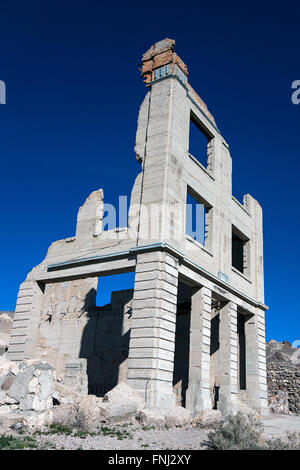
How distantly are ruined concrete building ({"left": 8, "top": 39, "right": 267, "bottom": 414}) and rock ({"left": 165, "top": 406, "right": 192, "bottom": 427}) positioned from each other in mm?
582

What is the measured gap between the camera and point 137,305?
12945 mm

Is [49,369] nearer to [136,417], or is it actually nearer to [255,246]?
[136,417]

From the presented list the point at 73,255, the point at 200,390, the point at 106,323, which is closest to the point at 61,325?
the point at 106,323

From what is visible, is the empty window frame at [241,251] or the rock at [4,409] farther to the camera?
the empty window frame at [241,251]

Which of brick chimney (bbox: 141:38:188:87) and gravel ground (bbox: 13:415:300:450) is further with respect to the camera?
brick chimney (bbox: 141:38:188:87)

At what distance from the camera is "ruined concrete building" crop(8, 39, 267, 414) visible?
12883 millimetres

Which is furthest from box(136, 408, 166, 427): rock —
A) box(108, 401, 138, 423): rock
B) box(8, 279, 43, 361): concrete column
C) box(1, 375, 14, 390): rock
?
box(8, 279, 43, 361): concrete column

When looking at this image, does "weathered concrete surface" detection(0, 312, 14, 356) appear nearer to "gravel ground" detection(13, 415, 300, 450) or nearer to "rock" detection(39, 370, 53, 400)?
"rock" detection(39, 370, 53, 400)

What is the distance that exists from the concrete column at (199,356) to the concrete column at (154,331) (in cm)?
177

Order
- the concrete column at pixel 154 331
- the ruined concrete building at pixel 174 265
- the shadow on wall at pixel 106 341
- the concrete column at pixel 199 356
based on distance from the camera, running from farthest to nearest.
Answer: the shadow on wall at pixel 106 341, the concrete column at pixel 199 356, the ruined concrete building at pixel 174 265, the concrete column at pixel 154 331

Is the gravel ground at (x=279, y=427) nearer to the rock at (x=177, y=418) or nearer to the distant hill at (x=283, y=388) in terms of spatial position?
the rock at (x=177, y=418)

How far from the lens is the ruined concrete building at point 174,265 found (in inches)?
507

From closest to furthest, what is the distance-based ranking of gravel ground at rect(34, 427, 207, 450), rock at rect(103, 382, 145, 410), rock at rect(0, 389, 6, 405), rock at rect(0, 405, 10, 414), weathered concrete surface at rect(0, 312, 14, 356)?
gravel ground at rect(34, 427, 207, 450) → rock at rect(0, 405, 10, 414) → rock at rect(0, 389, 6, 405) → rock at rect(103, 382, 145, 410) → weathered concrete surface at rect(0, 312, 14, 356)

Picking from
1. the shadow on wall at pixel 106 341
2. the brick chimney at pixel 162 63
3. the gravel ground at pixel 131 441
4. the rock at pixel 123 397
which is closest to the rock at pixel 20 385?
the gravel ground at pixel 131 441
